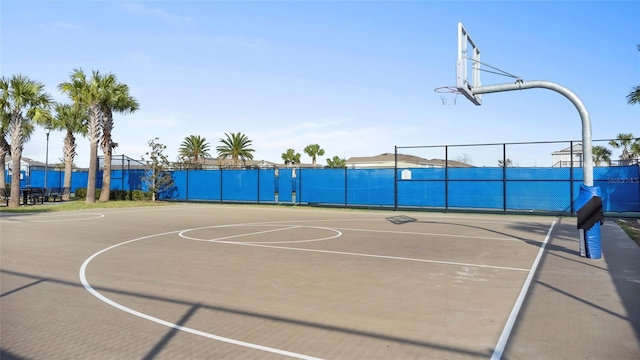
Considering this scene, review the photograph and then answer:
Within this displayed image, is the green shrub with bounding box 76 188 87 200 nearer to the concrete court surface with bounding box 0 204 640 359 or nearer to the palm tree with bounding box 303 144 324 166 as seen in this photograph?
the concrete court surface with bounding box 0 204 640 359

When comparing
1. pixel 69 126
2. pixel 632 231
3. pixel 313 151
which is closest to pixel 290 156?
pixel 313 151

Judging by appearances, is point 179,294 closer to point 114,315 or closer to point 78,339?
point 114,315

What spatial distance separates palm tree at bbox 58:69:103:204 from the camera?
28.7 m

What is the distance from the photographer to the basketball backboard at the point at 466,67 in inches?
502

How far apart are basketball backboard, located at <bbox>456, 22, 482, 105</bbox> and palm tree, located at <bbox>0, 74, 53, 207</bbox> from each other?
24265 millimetres

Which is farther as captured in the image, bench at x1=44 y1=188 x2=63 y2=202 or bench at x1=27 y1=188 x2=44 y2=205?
bench at x1=44 y1=188 x2=63 y2=202

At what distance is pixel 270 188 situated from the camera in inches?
1158

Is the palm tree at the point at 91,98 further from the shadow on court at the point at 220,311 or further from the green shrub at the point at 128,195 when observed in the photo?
the shadow on court at the point at 220,311

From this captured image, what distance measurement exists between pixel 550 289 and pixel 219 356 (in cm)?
536

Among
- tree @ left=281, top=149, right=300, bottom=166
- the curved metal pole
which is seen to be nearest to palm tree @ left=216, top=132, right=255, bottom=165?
tree @ left=281, top=149, right=300, bottom=166

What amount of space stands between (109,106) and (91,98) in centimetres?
158

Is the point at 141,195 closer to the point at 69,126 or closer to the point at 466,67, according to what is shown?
the point at 69,126

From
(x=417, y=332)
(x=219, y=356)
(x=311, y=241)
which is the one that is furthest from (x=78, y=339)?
(x=311, y=241)

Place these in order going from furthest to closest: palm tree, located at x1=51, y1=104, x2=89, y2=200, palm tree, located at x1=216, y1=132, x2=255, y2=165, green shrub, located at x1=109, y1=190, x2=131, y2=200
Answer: palm tree, located at x1=216, y1=132, x2=255, y2=165 < palm tree, located at x1=51, y1=104, x2=89, y2=200 < green shrub, located at x1=109, y1=190, x2=131, y2=200
